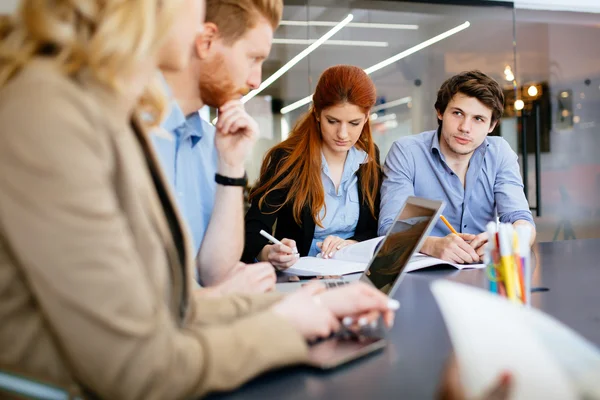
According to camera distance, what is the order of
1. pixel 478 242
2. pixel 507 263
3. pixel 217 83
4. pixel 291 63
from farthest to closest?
1. pixel 291 63
2. pixel 478 242
3. pixel 217 83
4. pixel 507 263

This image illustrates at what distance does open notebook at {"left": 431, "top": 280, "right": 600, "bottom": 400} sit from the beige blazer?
0.90 ft

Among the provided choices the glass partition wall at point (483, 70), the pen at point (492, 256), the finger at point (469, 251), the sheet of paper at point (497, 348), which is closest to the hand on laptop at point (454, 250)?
the finger at point (469, 251)

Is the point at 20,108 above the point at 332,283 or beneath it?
above

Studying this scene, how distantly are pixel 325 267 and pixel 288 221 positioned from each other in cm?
74

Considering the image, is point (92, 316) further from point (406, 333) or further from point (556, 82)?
point (556, 82)

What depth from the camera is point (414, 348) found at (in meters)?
Answer: 0.88

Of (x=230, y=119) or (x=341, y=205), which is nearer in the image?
(x=230, y=119)

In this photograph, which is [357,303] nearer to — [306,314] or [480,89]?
[306,314]

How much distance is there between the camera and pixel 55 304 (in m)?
0.56

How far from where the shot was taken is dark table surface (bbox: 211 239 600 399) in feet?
2.30

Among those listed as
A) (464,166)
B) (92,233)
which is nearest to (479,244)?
(464,166)

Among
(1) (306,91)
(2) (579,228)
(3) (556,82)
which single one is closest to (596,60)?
(3) (556,82)

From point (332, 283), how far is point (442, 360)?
48cm

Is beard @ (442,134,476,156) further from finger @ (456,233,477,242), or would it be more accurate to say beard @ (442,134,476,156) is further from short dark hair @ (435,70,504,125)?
finger @ (456,233,477,242)
